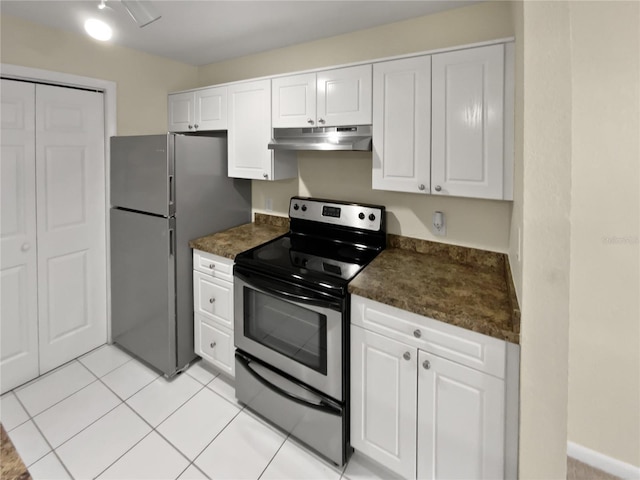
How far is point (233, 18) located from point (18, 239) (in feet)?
6.65

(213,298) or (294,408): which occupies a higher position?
(213,298)

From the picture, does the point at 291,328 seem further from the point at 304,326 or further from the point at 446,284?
the point at 446,284

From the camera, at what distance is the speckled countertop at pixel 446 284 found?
1312 mm

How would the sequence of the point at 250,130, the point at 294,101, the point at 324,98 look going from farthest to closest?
the point at 250,130 → the point at 294,101 → the point at 324,98

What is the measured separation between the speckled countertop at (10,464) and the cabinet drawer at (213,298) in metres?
1.38

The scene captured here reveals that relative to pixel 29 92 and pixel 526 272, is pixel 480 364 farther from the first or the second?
pixel 29 92

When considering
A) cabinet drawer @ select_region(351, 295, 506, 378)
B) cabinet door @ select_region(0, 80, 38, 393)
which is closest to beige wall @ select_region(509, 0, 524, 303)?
cabinet drawer @ select_region(351, 295, 506, 378)

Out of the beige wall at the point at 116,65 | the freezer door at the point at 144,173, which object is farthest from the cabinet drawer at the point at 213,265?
the beige wall at the point at 116,65

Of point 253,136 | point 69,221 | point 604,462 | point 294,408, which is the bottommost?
point 604,462

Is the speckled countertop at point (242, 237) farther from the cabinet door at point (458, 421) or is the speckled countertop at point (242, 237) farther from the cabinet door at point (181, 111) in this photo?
the cabinet door at point (458, 421)

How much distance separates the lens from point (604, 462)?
5.58ft

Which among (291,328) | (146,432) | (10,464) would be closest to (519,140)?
(291,328)

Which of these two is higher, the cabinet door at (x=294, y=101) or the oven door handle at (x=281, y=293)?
the cabinet door at (x=294, y=101)

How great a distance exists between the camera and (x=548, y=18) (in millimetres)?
1022
